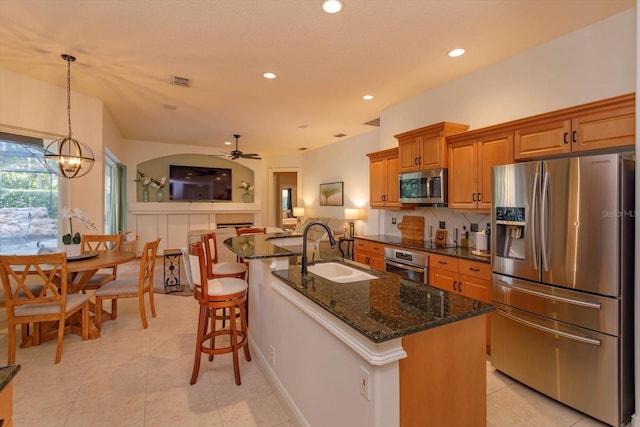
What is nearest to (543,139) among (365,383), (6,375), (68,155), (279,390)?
(365,383)

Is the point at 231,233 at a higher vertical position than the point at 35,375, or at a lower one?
higher

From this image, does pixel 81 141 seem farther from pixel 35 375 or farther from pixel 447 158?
pixel 447 158

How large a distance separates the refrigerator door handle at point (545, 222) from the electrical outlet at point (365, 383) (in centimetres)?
179

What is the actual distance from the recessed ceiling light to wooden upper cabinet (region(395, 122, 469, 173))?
5.76 ft

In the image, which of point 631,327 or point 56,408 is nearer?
point 631,327

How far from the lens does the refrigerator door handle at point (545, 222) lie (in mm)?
2262

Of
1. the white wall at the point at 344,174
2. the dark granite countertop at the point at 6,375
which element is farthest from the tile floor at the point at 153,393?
the white wall at the point at 344,174

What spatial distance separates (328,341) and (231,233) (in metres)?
4.94

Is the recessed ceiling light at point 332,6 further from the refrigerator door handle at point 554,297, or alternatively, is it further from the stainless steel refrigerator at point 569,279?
the refrigerator door handle at point 554,297

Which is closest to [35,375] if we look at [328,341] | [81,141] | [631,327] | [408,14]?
[328,341]

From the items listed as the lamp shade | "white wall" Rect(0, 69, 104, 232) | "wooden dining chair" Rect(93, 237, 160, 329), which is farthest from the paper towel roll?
"white wall" Rect(0, 69, 104, 232)

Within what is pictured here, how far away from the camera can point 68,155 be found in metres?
3.86

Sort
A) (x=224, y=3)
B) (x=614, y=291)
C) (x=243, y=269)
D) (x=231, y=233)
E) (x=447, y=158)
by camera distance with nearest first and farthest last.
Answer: (x=614, y=291)
(x=224, y=3)
(x=243, y=269)
(x=447, y=158)
(x=231, y=233)

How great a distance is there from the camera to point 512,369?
2.52m
